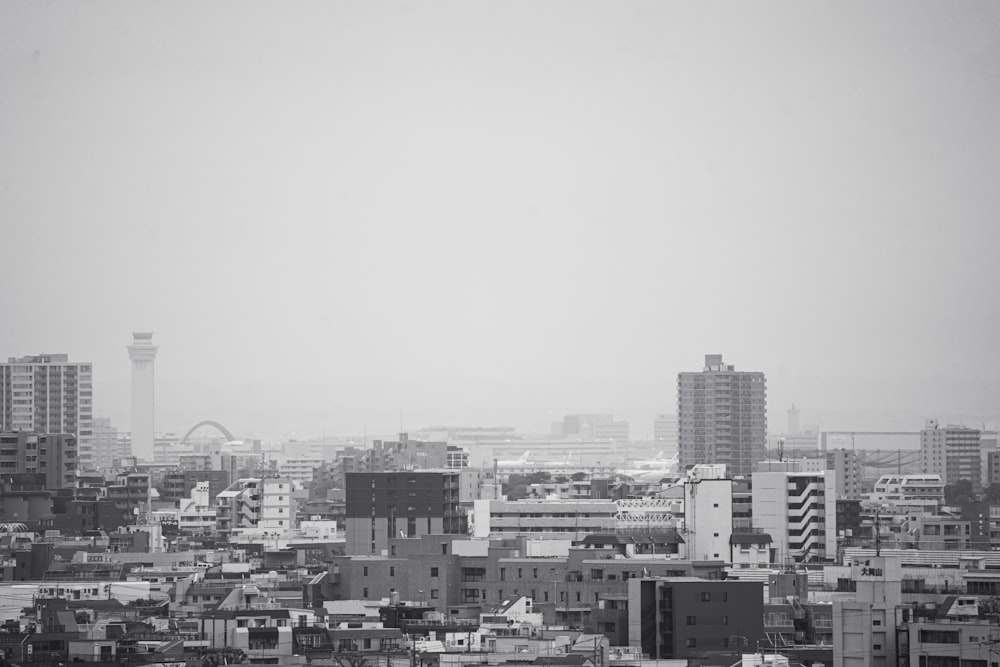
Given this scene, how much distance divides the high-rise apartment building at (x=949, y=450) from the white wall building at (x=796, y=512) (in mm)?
51045

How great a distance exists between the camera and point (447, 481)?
57.5 m

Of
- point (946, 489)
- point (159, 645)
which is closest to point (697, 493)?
point (159, 645)

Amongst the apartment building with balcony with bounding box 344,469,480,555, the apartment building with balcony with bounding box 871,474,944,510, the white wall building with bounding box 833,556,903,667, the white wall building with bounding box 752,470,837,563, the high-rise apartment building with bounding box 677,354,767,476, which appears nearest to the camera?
the white wall building with bounding box 833,556,903,667

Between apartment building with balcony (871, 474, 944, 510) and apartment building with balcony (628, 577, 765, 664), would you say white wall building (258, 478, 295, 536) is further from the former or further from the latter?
apartment building with balcony (628, 577, 765, 664)

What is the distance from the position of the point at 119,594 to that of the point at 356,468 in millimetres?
60013

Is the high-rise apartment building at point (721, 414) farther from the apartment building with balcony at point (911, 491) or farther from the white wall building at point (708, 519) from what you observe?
the white wall building at point (708, 519)

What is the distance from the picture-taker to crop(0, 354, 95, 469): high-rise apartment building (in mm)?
112375

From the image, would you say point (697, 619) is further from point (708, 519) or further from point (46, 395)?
point (46, 395)

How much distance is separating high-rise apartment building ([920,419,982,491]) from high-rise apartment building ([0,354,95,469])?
37.4 metres

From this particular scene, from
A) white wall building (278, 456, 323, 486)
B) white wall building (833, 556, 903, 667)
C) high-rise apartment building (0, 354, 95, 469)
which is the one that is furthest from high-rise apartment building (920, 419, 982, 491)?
white wall building (833, 556, 903, 667)

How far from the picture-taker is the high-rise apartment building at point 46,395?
369ft

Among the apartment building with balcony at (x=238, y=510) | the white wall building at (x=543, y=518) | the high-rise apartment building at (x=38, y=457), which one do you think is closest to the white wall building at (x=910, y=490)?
the apartment building with balcony at (x=238, y=510)

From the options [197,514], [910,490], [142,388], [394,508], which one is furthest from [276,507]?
[142,388]

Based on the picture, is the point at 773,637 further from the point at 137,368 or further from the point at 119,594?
the point at 137,368
